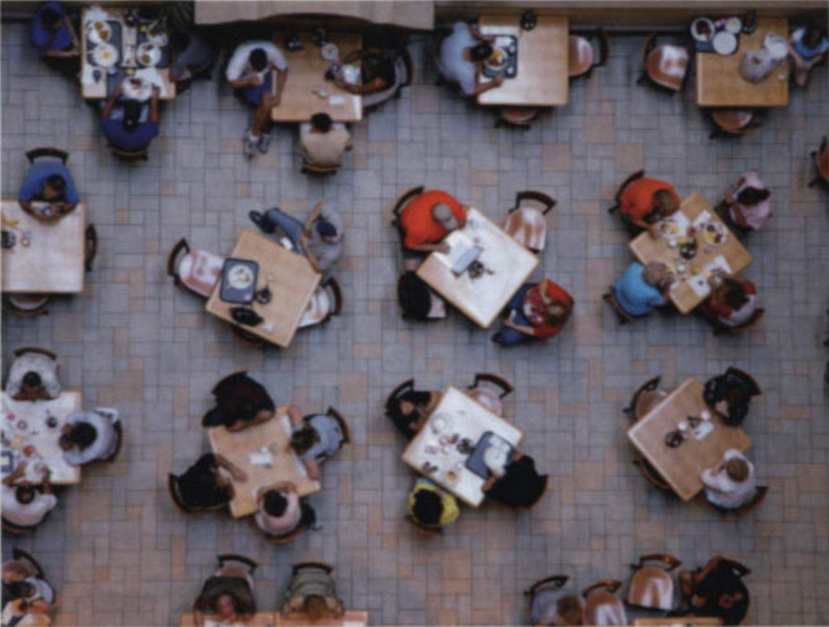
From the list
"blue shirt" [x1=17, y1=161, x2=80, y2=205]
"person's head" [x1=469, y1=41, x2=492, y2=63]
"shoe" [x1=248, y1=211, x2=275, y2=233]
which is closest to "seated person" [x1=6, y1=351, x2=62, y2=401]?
"blue shirt" [x1=17, y1=161, x2=80, y2=205]

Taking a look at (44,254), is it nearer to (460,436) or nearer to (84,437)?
(84,437)

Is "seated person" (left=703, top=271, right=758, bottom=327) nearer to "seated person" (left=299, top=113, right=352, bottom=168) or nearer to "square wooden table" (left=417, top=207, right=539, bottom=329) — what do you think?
"square wooden table" (left=417, top=207, right=539, bottom=329)

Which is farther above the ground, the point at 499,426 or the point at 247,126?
the point at 247,126

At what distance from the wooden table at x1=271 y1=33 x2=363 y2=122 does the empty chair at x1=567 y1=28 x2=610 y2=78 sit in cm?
234

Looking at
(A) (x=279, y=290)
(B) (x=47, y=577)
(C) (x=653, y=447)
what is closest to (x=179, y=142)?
(A) (x=279, y=290)

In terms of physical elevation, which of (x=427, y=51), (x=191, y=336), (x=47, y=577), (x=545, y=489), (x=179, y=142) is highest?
(x=427, y=51)

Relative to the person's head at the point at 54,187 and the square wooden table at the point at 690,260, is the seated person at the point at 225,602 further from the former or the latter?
the square wooden table at the point at 690,260

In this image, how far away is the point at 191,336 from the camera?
13555 mm

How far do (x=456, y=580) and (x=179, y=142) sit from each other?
5.56 m

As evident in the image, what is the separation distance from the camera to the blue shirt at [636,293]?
13.3 m

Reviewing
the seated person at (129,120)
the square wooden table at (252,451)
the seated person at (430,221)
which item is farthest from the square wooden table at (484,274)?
the seated person at (129,120)

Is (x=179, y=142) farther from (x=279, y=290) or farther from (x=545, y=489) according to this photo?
(x=545, y=489)

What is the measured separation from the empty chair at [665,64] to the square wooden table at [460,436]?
4.05 m

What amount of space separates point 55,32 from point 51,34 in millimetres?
56
